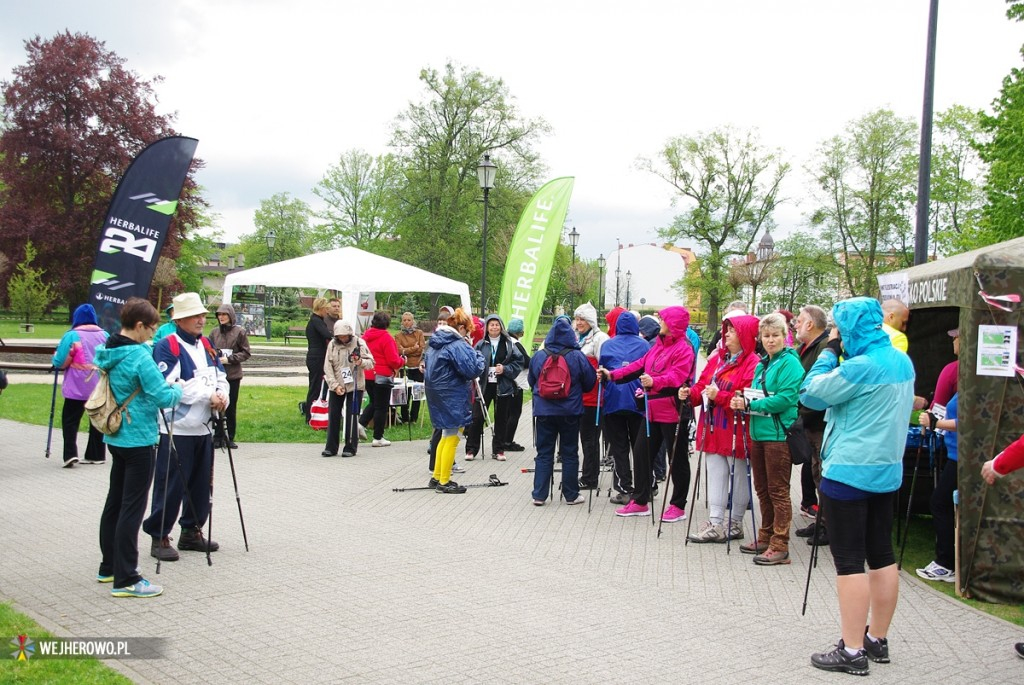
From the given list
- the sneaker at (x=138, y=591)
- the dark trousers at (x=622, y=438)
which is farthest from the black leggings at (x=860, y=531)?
the dark trousers at (x=622, y=438)

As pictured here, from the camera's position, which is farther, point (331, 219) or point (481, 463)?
point (331, 219)

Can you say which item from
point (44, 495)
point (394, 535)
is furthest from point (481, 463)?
point (44, 495)

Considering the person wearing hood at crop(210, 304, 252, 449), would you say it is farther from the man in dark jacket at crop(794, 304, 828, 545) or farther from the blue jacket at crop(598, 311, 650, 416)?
the man in dark jacket at crop(794, 304, 828, 545)

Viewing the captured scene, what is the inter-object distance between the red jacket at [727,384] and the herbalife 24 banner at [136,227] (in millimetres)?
6842

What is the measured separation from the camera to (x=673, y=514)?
27.6 feet

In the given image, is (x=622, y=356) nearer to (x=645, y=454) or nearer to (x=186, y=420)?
(x=645, y=454)

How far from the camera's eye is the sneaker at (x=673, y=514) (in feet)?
27.5

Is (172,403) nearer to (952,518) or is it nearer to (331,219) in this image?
(952,518)

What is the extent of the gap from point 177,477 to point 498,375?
19.5ft

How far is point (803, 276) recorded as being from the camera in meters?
60.0

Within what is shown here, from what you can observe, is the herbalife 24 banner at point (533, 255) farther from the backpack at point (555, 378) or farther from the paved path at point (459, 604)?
the paved path at point (459, 604)

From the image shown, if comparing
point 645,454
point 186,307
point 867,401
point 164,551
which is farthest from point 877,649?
point 186,307

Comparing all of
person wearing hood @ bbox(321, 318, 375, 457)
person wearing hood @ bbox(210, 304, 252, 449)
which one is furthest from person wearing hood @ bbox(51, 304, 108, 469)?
person wearing hood @ bbox(321, 318, 375, 457)

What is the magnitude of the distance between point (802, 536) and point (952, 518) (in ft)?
5.30
